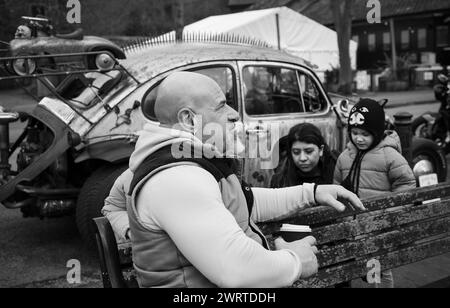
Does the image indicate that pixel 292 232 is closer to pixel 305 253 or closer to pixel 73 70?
pixel 305 253

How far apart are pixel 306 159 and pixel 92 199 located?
192cm

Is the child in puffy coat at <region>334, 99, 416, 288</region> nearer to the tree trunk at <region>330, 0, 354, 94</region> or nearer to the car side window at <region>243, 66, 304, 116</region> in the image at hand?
the car side window at <region>243, 66, 304, 116</region>

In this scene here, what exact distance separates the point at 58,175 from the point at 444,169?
15.9ft

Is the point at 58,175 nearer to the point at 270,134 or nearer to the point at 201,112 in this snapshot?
the point at 270,134

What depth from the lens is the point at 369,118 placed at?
11.9ft

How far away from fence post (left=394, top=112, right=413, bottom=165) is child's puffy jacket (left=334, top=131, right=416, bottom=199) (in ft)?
7.13

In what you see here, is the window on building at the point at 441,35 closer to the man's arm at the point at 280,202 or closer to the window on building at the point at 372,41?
the window on building at the point at 372,41

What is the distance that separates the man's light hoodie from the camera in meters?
1.68

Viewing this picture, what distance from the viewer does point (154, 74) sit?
5020 mm

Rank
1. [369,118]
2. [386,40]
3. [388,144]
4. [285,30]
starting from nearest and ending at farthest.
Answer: [369,118], [388,144], [285,30], [386,40]

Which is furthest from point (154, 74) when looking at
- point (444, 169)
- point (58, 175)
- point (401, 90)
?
point (401, 90)

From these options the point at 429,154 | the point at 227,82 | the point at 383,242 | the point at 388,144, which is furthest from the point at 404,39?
the point at 383,242

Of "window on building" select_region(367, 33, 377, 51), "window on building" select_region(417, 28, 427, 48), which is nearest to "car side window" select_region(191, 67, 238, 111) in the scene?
"window on building" select_region(417, 28, 427, 48)

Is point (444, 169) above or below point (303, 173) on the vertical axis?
below
